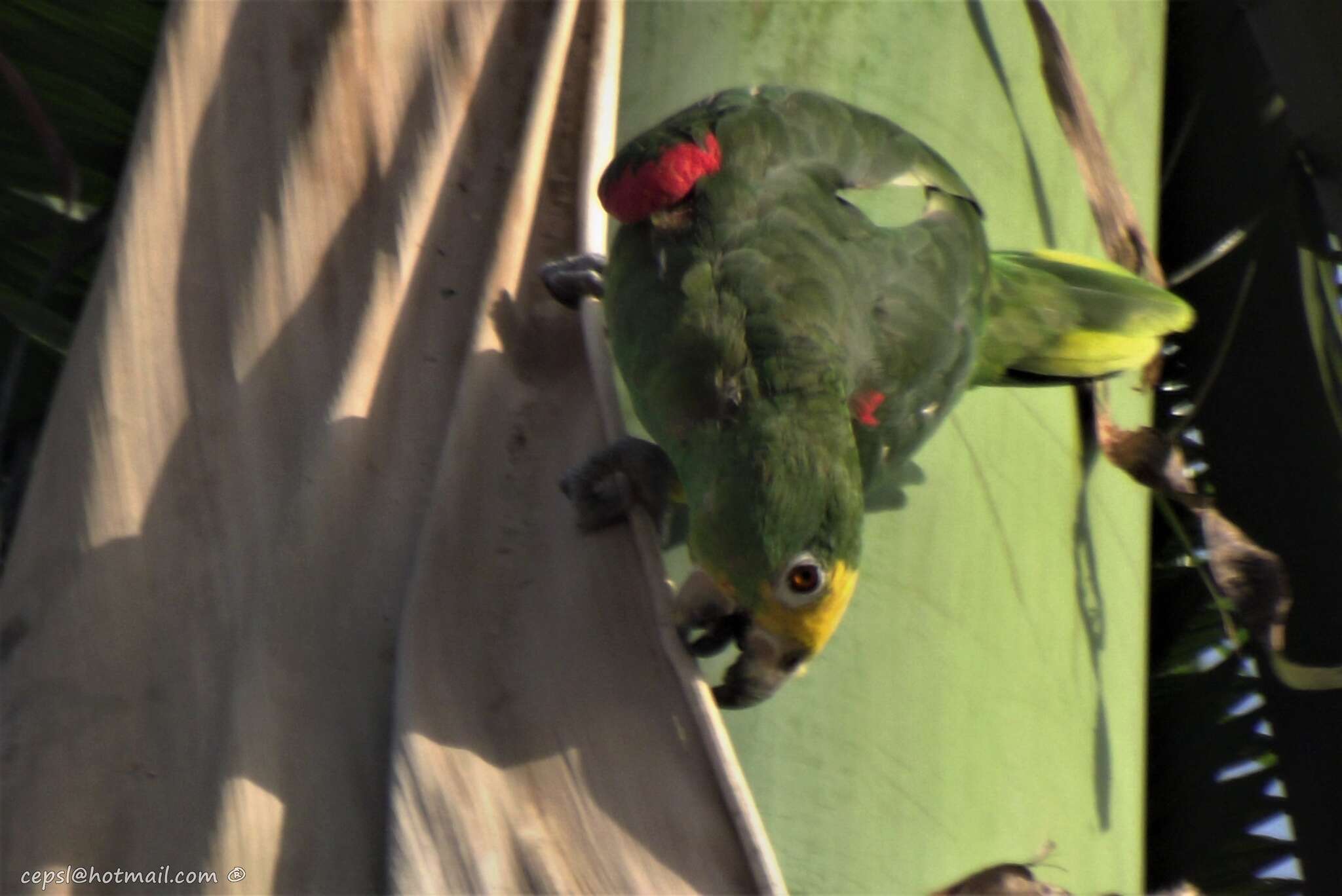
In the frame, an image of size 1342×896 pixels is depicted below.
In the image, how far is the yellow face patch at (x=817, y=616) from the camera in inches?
40.3

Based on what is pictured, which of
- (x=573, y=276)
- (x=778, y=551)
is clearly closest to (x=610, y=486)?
(x=778, y=551)

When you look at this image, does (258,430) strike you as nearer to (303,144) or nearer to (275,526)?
(275,526)

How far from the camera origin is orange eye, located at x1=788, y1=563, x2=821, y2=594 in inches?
40.5

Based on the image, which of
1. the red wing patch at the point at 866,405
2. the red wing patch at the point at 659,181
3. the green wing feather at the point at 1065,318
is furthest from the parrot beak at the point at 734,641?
the green wing feather at the point at 1065,318

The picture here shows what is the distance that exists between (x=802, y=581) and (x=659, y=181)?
1.41 ft

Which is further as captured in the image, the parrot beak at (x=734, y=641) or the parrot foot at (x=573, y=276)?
the parrot foot at (x=573, y=276)

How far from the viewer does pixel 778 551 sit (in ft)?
3.44

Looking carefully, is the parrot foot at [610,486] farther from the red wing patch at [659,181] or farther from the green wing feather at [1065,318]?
the green wing feather at [1065,318]

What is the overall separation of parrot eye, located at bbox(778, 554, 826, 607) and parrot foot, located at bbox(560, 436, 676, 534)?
0.14 m

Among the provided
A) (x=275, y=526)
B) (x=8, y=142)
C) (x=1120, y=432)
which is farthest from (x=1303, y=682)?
(x=8, y=142)

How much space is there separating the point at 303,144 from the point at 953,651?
77cm

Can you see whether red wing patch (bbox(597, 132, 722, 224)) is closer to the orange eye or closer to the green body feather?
the green body feather

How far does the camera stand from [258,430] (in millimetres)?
1109

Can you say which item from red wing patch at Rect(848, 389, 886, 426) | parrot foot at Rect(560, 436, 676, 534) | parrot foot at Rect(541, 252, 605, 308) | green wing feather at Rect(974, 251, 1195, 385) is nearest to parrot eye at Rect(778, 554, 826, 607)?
parrot foot at Rect(560, 436, 676, 534)
